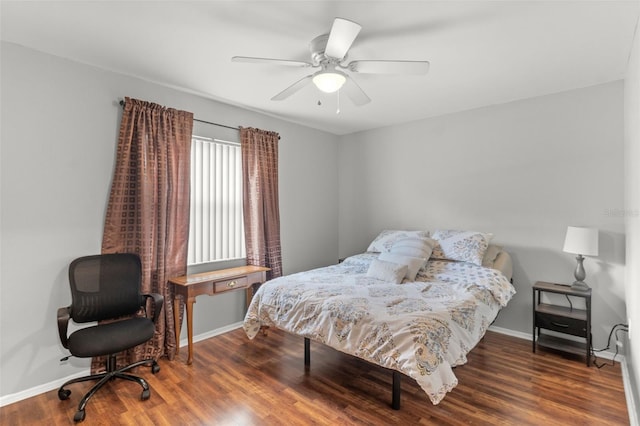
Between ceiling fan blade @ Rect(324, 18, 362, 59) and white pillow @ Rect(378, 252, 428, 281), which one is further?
white pillow @ Rect(378, 252, 428, 281)

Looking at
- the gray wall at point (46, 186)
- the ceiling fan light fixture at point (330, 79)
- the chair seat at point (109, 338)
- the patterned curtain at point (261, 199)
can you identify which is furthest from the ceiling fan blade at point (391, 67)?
the chair seat at point (109, 338)

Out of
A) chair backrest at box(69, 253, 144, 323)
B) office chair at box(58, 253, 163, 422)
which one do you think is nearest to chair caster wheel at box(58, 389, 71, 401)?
office chair at box(58, 253, 163, 422)

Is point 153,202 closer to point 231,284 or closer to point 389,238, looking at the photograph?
point 231,284

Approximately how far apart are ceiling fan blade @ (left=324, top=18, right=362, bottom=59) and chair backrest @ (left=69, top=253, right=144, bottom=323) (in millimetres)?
2259

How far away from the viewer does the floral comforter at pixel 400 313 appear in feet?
6.36

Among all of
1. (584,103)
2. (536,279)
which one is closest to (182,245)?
(536,279)

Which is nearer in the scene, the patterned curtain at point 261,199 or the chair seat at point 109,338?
the chair seat at point 109,338

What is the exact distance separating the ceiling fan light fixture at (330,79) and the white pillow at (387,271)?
1.71 metres

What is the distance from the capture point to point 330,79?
7.47 ft

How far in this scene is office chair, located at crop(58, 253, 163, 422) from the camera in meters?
2.23

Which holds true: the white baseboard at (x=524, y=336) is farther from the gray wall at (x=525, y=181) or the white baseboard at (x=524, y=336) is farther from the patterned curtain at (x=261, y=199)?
the patterned curtain at (x=261, y=199)

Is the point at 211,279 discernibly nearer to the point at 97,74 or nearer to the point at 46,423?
the point at 46,423

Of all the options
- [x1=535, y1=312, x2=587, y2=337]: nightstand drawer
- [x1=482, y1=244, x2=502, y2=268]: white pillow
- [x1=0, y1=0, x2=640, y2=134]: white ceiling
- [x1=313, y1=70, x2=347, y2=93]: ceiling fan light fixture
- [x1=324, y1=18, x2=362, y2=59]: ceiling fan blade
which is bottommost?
[x1=535, y1=312, x2=587, y2=337]: nightstand drawer

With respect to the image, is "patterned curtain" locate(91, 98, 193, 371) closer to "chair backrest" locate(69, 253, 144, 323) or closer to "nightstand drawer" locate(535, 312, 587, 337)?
"chair backrest" locate(69, 253, 144, 323)
